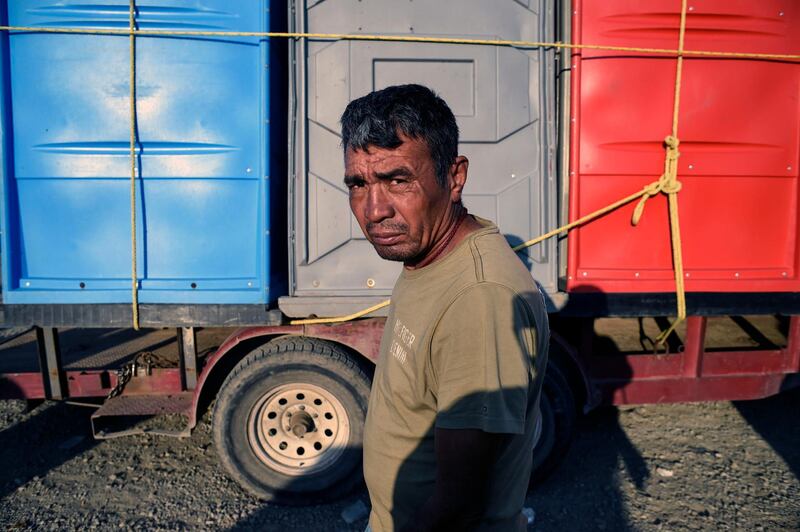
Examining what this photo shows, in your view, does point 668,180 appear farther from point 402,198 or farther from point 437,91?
point 402,198

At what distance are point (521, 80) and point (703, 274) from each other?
1.56 metres

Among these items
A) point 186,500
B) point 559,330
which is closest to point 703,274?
point 559,330

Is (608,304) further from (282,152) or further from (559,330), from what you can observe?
(282,152)

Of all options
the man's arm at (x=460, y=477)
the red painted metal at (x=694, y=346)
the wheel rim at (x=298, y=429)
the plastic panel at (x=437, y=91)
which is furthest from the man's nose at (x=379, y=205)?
the red painted metal at (x=694, y=346)

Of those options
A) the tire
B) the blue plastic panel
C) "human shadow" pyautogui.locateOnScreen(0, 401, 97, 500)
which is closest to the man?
the tire

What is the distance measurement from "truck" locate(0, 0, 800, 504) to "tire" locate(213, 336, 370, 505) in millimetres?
13

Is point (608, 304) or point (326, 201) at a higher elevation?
point (326, 201)

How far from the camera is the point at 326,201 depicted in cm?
283

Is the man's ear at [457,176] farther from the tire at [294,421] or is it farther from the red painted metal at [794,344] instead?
the red painted metal at [794,344]

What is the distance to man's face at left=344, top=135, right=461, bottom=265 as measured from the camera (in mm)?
1240

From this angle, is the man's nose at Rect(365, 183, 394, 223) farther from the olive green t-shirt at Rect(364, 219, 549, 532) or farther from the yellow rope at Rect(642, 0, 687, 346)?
the yellow rope at Rect(642, 0, 687, 346)

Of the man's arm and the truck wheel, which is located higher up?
the man's arm

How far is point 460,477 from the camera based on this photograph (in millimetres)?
1032

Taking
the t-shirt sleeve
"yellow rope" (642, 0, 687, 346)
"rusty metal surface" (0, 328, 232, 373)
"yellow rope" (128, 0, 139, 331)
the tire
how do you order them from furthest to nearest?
1. "rusty metal surface" (0, 328, 232, 373)
2. the tire
3. "yellow rope" (642, 0, 687, 346)
4. "yellow rope" (128, 0, 139, 331)
5. the t-shirt sleeve
